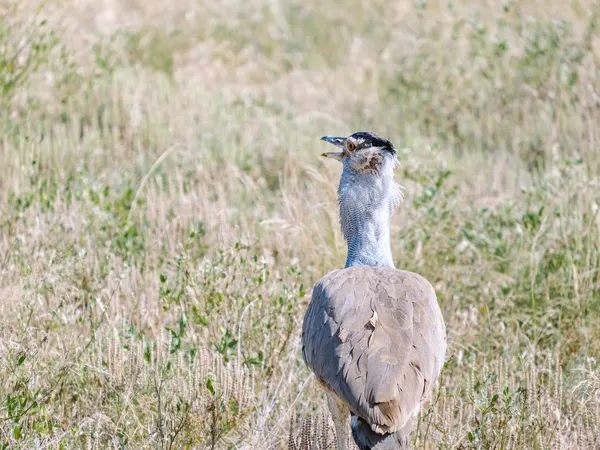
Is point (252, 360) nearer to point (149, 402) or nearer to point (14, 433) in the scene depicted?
point (149, 402)

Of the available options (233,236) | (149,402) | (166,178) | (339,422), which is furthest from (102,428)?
(166,178)

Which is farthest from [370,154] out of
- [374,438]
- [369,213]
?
[374,438]

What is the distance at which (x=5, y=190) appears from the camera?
5.71 meters

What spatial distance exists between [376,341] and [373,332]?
0.15 feet

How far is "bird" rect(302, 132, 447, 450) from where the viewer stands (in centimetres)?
321

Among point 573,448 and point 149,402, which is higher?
point 149,402

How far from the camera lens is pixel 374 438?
10.5 feet

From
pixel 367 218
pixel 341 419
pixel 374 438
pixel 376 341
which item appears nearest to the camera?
pixel 374 438

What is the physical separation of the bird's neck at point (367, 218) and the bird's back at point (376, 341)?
216 mm

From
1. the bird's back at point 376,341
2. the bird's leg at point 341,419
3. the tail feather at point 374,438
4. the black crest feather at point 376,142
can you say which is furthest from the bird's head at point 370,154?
the tail feather at point 374,438

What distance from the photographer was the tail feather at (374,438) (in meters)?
3.18

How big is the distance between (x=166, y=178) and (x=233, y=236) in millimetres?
1262

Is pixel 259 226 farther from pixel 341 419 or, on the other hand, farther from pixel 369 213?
pixel 341 419

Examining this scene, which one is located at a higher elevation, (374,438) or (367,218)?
(367,218)
